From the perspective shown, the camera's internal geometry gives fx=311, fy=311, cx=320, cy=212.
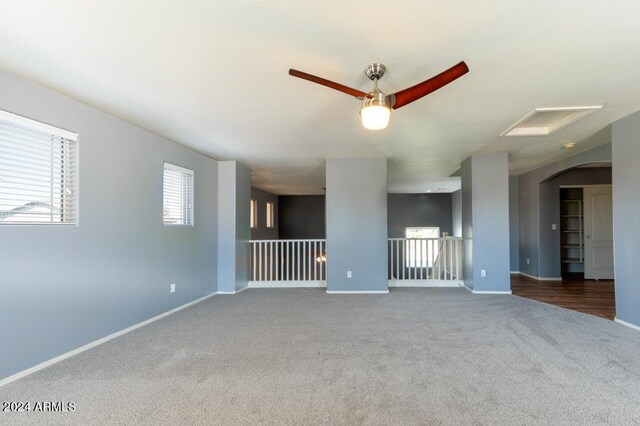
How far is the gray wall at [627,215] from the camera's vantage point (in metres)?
3.36

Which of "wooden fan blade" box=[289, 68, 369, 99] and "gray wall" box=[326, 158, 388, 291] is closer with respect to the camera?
"wooden fan blade" box=[289, 68, 369, 99]

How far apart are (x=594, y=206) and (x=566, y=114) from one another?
4.48m

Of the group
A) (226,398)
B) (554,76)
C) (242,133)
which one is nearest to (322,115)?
(242,133)

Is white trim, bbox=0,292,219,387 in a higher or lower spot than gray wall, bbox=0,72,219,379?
lower

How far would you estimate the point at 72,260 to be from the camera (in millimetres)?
2859

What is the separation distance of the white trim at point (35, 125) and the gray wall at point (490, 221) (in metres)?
5.49

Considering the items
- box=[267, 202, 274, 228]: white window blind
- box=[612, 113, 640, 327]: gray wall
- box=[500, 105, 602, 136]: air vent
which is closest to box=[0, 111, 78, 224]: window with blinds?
box=[500, 105, 602, 136]: air vent

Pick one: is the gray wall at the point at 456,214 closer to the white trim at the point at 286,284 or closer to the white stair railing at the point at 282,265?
the white stair railing at the point at 282,265

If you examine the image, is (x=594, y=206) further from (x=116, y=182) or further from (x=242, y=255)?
(x=116, y=182)

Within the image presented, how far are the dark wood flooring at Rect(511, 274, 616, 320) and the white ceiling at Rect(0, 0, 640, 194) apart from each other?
249 cm

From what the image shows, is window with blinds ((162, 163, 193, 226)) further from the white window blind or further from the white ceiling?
the white window blind

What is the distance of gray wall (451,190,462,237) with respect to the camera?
401 inches

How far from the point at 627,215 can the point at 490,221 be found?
6.15 ft

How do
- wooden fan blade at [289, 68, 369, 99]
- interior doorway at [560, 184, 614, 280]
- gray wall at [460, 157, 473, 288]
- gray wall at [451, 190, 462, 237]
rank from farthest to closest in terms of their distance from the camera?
1. gray wall at [451, 190, 462, 237]
2. interior doorway at [560, 184, 614, 280]
3. gray wall at [460, 157, 473, 288]
4. wooden fan blade at [289, 68, 369, 99]
